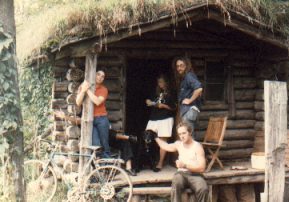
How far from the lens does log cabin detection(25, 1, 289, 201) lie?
9.67 meters

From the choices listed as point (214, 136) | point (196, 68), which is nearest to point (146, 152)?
point (214, 136)

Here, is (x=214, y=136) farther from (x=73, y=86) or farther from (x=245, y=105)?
(x=73, y=86)

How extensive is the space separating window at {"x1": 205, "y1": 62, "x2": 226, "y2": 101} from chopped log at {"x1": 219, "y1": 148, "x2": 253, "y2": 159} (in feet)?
3.84

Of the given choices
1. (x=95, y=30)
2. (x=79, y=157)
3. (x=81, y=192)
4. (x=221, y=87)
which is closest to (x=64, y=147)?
(x=79, y=157)

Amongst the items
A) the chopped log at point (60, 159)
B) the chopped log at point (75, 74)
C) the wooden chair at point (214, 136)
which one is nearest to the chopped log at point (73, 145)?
the chopped log at point (60, 159)

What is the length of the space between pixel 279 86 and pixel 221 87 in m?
4.05

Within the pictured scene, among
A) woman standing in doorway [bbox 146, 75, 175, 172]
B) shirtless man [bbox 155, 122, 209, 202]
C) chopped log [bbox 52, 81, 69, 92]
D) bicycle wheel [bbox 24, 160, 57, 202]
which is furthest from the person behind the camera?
chopped log [bbox 52, 81, 69, 92]

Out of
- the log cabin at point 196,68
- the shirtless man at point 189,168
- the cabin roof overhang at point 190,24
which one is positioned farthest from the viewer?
the log cabin at point 196,68

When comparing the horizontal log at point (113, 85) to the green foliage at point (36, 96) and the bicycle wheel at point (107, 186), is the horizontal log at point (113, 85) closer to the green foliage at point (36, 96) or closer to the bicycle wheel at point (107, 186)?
the green foliage at point (36, 96)

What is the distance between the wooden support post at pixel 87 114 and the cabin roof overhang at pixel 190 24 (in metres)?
0.17

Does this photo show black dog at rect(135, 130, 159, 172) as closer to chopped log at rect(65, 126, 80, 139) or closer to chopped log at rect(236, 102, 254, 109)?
chopped log at rect(65, 126, 80, 139)

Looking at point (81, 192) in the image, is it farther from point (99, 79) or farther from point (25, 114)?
point (25, 114)

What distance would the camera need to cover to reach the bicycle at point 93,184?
8.88 metres

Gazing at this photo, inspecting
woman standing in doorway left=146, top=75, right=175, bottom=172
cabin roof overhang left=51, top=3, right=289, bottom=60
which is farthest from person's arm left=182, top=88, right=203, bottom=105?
cabin roof overhang left=51, top=3, right=289, bottom=60
